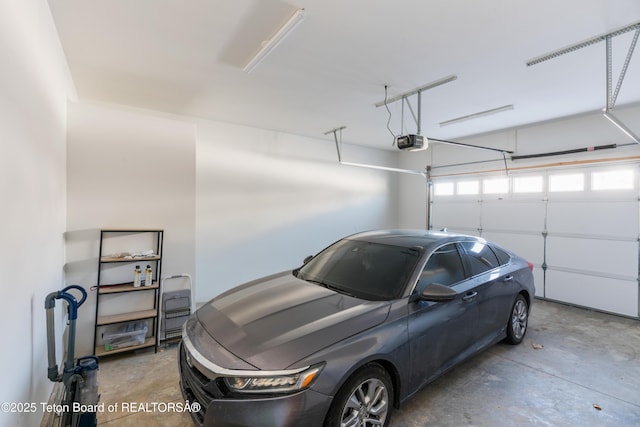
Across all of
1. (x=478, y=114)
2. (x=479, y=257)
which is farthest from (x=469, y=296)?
(x=478, y=114)

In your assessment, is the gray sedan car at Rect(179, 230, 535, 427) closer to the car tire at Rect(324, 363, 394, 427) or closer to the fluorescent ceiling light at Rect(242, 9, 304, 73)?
the car tire at Rect(324, 363, 394, 427)

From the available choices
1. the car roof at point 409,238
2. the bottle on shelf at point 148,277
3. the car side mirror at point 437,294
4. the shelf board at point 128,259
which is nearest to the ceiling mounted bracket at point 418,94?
the car roof at point 409,238

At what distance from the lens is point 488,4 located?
200 centimetres

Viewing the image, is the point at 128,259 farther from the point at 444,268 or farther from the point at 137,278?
the point at 444,268

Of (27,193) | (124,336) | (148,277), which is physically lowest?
(124,336)

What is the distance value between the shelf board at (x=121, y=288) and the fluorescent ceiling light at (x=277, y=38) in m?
2.56

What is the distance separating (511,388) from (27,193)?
385cm

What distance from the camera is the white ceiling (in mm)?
2082

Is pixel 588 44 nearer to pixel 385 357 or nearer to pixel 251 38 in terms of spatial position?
pixel 251 38

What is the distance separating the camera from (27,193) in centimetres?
182

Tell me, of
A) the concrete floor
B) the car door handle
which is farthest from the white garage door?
the car door handle

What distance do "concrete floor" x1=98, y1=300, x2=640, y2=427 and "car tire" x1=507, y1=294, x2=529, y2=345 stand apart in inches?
4.2

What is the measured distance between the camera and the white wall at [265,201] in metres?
4.72

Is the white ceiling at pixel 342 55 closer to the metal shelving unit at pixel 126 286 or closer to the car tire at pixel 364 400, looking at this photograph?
the metal shelving unit at pixel 126 286
